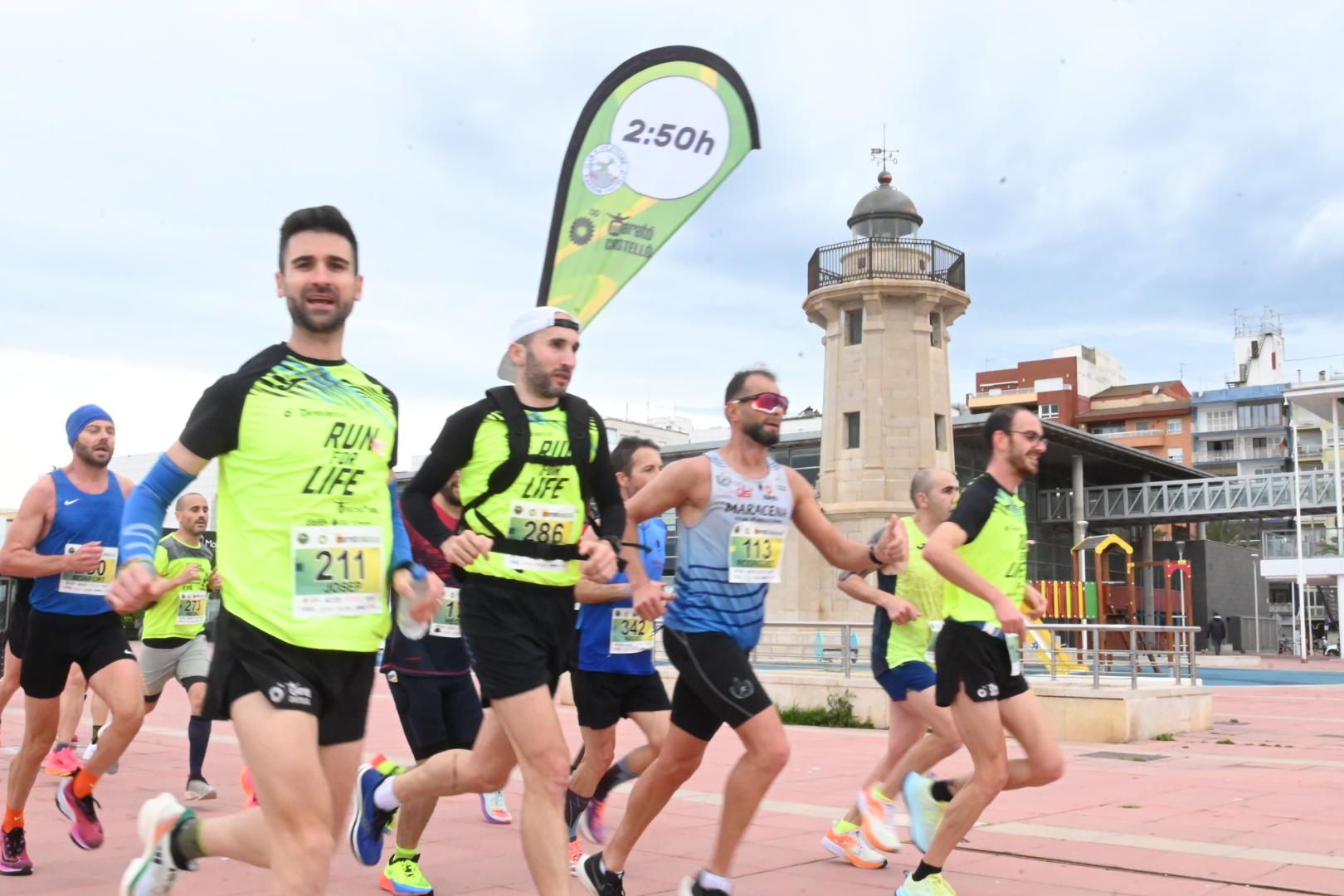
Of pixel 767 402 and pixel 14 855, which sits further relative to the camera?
pixel 14 855

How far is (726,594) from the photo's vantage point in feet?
17.1

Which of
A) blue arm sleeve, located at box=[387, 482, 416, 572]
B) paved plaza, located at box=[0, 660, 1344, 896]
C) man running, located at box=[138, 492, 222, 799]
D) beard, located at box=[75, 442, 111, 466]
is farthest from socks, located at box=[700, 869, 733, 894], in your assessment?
man running, located at box=[138, 492, 222, 799]

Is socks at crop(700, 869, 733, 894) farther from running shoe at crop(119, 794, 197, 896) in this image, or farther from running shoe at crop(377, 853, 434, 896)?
running shoe at crop(119, 794, 197, 896)

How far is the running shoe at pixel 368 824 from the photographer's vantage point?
222 inches

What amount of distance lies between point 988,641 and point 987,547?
0.42m

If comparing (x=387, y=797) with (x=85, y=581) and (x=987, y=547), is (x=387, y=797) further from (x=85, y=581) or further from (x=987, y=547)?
(x=987, y=547)

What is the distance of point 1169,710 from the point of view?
48.7 ft

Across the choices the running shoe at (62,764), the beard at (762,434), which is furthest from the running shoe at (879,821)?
the running shoe at (62,764)

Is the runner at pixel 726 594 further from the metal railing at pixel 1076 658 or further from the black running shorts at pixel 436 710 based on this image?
the metal railing at pixel 1076 658

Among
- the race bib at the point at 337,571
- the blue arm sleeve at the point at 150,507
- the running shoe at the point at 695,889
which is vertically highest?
the blue arm sleeve at the point at 150,507

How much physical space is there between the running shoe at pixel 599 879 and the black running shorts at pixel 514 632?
1051 mm

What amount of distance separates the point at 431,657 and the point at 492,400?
2022mm

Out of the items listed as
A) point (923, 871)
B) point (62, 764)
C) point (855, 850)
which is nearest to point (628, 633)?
point (855, 850)

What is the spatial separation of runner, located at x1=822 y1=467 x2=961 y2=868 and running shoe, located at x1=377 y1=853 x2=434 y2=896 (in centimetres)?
203
